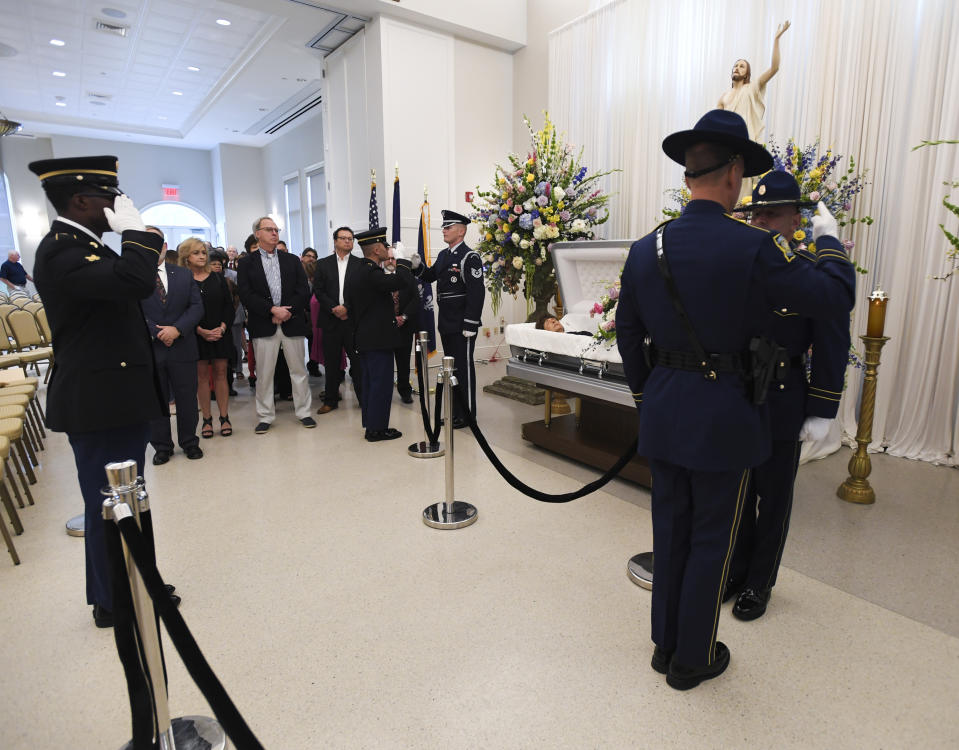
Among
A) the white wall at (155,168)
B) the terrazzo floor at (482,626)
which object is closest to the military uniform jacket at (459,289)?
the terrazzo floor at (482,626)

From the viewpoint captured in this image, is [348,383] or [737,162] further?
[348,383]

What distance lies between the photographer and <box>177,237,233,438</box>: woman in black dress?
14.8ft

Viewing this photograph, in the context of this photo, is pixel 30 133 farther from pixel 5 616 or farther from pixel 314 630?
pixel 314 630

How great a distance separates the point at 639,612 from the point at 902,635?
0.93 metres

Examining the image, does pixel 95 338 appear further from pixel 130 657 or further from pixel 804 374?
pixel 804 374

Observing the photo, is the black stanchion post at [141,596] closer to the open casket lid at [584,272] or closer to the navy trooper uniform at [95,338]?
the navy trooper uniform at [95,338]

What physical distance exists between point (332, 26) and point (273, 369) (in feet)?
16.8

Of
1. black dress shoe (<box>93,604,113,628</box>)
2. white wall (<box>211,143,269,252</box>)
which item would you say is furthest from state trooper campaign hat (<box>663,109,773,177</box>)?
white wall (<box>211,143,269,252</box>)

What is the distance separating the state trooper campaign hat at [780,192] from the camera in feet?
6.66

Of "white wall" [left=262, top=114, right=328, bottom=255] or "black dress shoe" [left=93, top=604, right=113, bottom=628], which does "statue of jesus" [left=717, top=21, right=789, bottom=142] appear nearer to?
"black dress shoe" [left=93, top=604, right=113, bottom=628]

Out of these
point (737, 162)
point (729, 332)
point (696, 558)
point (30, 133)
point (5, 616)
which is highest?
point (30, 133)

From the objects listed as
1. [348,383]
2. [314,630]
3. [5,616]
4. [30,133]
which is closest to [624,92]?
[348,383]

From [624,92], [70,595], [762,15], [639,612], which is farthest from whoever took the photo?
[624,92]

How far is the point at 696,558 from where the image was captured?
5.78 ft
